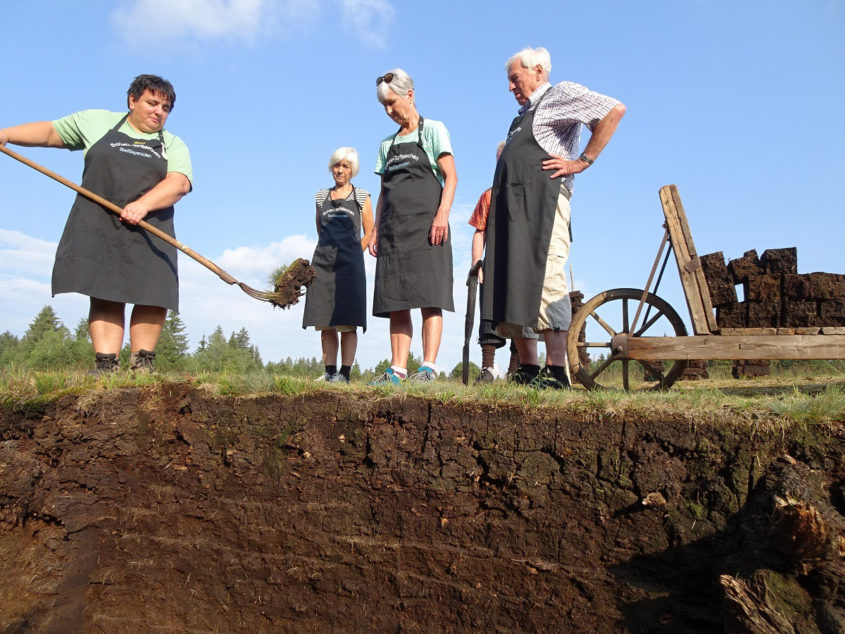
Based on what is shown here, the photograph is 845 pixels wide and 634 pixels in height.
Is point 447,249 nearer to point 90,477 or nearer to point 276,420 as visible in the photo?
point 276,420

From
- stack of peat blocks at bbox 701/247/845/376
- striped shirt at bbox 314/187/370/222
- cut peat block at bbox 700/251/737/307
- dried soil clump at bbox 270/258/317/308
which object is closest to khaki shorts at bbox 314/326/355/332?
dried soil clump at bbox 270/258/317/308

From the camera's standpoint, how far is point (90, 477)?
141 inches

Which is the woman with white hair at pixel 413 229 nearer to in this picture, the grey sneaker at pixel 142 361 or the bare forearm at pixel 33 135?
the grey sneaker at pixel 142 361

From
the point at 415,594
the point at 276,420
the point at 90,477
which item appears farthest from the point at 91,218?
the point at 415,594

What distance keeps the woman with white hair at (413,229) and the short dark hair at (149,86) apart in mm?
1512

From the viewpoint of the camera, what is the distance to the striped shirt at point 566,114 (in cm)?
388

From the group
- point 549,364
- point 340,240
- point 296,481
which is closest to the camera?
point 296,481

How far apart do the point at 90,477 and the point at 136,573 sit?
2.07ft

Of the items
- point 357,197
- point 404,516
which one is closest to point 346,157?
point 357,197

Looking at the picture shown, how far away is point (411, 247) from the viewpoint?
443cm

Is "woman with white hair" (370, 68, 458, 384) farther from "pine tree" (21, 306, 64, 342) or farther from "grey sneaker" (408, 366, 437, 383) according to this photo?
"pine tree" (21, 306, 64, 342)

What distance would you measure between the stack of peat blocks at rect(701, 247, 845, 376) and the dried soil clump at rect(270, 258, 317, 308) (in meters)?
5.14

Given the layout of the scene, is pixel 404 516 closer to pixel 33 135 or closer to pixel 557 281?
pixel 557 281

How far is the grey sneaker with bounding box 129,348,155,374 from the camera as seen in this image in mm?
4090
